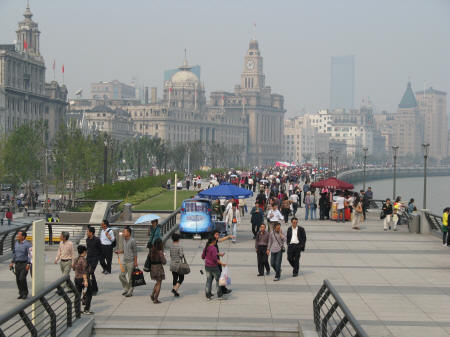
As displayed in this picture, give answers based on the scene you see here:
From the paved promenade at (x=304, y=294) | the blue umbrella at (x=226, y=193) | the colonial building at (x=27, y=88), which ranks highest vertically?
the colonial building at (x=27, y=88)

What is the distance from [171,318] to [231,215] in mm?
15020

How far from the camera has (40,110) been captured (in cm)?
13675

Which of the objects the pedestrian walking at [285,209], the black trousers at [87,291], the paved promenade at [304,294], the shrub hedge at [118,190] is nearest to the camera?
the paved promenade at [304,294]

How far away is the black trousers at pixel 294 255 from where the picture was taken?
21.6 m

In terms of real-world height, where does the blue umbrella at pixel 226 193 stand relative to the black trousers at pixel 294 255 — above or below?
above

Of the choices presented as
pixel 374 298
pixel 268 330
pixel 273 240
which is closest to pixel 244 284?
pixel 273 240

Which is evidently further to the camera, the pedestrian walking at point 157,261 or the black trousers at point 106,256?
the black trousers at point 106,256

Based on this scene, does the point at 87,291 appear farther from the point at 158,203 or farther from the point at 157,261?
the point at 158,203

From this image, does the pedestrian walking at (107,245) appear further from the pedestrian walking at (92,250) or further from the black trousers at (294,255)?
the black trousers at (294,255)

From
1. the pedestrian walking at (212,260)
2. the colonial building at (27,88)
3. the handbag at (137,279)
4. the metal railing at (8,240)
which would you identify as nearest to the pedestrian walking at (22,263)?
the handbag at (137,279)

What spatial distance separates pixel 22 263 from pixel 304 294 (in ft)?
20.6

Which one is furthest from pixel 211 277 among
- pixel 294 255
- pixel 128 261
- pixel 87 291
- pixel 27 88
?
pixel 27 88

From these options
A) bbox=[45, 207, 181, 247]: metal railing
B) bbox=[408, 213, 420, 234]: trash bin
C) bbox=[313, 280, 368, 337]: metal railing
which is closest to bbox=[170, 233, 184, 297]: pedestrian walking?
bbox=[313, 280, 368, 337]: metal railing

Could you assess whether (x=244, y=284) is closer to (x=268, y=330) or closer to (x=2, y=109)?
(x=268, y=330)
